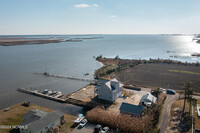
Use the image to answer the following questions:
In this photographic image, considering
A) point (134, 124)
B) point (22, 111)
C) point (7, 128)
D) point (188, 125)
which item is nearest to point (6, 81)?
point (22, 111)

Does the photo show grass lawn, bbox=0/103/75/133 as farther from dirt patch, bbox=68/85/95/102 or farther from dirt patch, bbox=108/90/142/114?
dirt patch, bbox=108/90/142/114

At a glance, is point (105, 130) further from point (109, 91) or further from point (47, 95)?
point (47, 95)

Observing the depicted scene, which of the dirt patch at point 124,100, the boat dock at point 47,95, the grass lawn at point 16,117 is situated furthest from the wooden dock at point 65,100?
the grass lawn at point 16,117

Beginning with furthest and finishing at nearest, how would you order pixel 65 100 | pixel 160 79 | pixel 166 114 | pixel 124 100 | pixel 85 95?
1. pixel 160 79
2. pixel 85 95
3. pixel 65 100
4. pixel 124 100
5. pixel 166 114

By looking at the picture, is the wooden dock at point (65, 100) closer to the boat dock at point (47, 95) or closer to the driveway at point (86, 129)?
the boat dock at point (47, 95)

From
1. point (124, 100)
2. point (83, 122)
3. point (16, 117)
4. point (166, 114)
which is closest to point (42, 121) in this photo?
point (83, 122)

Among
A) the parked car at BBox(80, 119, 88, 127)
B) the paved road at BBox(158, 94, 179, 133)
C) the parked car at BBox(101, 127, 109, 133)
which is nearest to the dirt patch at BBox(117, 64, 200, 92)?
the paved road at BBox(158, 94, 179, 133)
